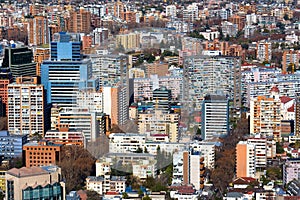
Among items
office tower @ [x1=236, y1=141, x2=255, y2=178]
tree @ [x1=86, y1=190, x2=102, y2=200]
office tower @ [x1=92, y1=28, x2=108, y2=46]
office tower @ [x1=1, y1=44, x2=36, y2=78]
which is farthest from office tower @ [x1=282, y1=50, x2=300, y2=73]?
tree @ [x1=86, y1=190, x2=102, y2=200]

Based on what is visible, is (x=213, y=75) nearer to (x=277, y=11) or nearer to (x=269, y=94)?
(x=269, y=94)

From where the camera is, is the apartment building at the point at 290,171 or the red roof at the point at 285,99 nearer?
the apartment building at the point at 290,171

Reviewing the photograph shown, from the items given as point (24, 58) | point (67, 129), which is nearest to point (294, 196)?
point (67, 129)

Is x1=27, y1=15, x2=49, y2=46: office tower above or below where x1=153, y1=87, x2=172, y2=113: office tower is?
below

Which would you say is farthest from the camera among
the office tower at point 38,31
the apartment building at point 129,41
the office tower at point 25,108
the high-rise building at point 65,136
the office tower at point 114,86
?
the office tower at point 38,31

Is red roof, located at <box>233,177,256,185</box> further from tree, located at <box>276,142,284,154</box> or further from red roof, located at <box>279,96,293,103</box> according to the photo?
red roof, located at <box>279,96,293,103</box>

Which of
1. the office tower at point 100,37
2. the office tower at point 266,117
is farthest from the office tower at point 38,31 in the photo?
the office tower at point 266,117

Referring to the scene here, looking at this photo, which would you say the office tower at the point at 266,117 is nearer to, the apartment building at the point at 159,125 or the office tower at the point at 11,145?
the office tower at the point at 11,145
